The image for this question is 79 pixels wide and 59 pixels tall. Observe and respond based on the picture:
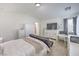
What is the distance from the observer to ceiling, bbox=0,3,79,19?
1261 millimetres

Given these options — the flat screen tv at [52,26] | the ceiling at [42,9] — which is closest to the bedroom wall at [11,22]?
the ceiling at [42,9]

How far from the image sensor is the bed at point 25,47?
4.15 ft

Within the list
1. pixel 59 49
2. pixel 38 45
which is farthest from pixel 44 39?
pixel 59 49

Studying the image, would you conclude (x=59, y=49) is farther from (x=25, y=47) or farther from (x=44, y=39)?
(x=25, y=47)

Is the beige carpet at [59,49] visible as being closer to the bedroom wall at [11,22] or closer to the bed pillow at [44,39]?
the bed pillow at [44,39]

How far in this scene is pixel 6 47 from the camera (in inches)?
49.9

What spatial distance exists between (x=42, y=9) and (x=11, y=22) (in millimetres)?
387

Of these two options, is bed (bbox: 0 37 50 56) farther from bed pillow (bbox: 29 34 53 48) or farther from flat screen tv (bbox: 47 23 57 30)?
flat screen tv (bbox: 47 23 57 30)

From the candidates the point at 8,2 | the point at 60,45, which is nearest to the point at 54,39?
the point at 60,45

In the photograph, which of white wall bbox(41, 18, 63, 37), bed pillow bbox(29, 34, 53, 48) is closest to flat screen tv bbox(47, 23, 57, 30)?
white wall bbox(41, 18, 63, 37)

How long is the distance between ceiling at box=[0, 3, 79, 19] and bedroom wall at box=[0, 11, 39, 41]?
46 millimetres

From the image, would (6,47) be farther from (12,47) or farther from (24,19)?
(24,19)

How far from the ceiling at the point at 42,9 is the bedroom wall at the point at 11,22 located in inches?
1.8

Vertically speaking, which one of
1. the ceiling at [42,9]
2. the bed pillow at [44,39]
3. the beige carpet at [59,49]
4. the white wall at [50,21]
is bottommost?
the beige carpet at [59,49]
